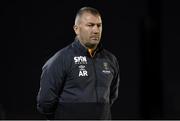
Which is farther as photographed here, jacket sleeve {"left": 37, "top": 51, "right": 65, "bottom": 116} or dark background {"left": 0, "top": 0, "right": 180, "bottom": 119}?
dark background {"left": 0, "top": 0, "right": 180, "bottom": 119}

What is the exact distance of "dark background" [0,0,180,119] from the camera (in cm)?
476

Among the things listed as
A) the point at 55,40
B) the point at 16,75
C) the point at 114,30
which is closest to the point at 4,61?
the point at 16,75

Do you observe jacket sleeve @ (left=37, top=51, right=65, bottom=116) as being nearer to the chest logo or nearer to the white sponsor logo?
the white sponsor logo

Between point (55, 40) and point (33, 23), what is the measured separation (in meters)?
0.27

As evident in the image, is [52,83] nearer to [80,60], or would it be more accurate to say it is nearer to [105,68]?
[80,60]

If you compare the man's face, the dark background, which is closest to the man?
the man's face

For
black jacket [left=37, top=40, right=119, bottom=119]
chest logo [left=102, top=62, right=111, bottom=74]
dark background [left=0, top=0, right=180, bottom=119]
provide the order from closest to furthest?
black jacket [left=37, top=40, right=119, bottom=119]
chest logo [left=102, top=62, right=111, bottom=74]
dark background [left=0, top=0, right=180, bottom=119]

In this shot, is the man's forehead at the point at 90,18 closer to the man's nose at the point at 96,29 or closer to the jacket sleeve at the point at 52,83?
the man's nose at the point at 96,29

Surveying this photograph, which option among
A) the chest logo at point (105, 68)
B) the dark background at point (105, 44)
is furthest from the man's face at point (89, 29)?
Answer: the dark background at point (105, 44)

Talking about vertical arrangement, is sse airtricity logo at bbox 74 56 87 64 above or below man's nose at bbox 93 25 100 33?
below

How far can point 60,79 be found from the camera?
8.83ft

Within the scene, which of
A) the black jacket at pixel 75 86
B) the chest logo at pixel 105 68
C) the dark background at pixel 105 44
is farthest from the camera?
the dark background at pixel 105 44

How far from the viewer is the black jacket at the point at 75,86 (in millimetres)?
2697

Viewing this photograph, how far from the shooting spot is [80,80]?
8.87 feet
